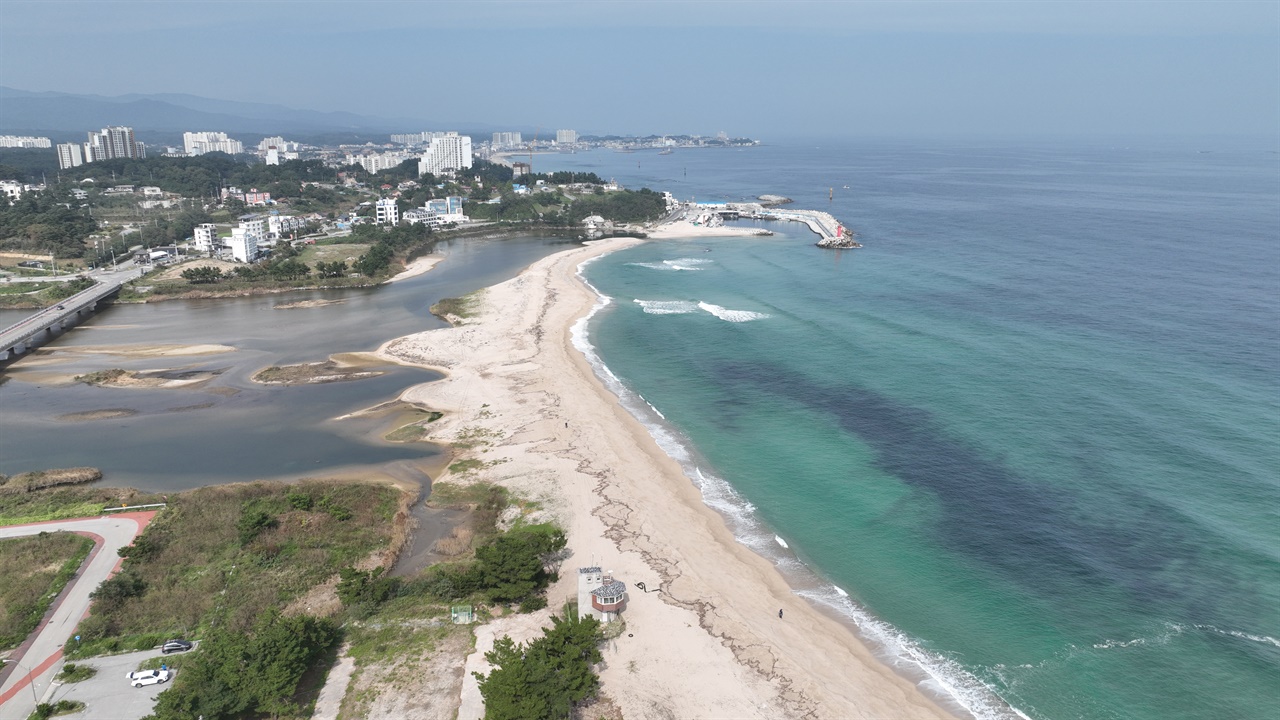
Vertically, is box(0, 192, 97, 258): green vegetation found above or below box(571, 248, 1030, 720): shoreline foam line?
above

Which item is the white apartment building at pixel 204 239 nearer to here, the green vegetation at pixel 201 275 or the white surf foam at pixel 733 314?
the green vegetation at pixel 201 275

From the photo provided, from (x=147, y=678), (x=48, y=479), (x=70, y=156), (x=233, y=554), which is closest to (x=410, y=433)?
(x=233, y=554)

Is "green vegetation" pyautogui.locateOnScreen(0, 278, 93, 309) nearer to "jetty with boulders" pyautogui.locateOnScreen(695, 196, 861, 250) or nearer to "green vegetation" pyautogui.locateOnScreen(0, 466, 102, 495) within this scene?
"green vegetation" pyautogui.locateOnScreen(0, 466, 102, 495)

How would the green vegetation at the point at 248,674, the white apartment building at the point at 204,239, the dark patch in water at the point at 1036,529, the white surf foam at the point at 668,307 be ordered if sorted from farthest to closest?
1. the white apartment building at the point at 204,239
2. the white surf foam at the point at 668,307
3. the dark patch in water at the point at 1036,529
4. the green vegetation at the point at 248,674

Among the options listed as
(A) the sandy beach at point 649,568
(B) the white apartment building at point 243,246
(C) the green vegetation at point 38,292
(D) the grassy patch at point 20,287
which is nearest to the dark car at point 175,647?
(A) the sandy beach at point 649,568

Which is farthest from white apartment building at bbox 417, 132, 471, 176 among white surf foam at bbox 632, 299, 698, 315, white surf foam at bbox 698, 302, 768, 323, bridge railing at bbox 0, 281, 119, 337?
white surf foam at bbox 698, 302, 768, 323

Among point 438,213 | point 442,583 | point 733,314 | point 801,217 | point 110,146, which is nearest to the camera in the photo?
point 442,583

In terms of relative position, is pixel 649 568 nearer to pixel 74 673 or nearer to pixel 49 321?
pixel 74 673
